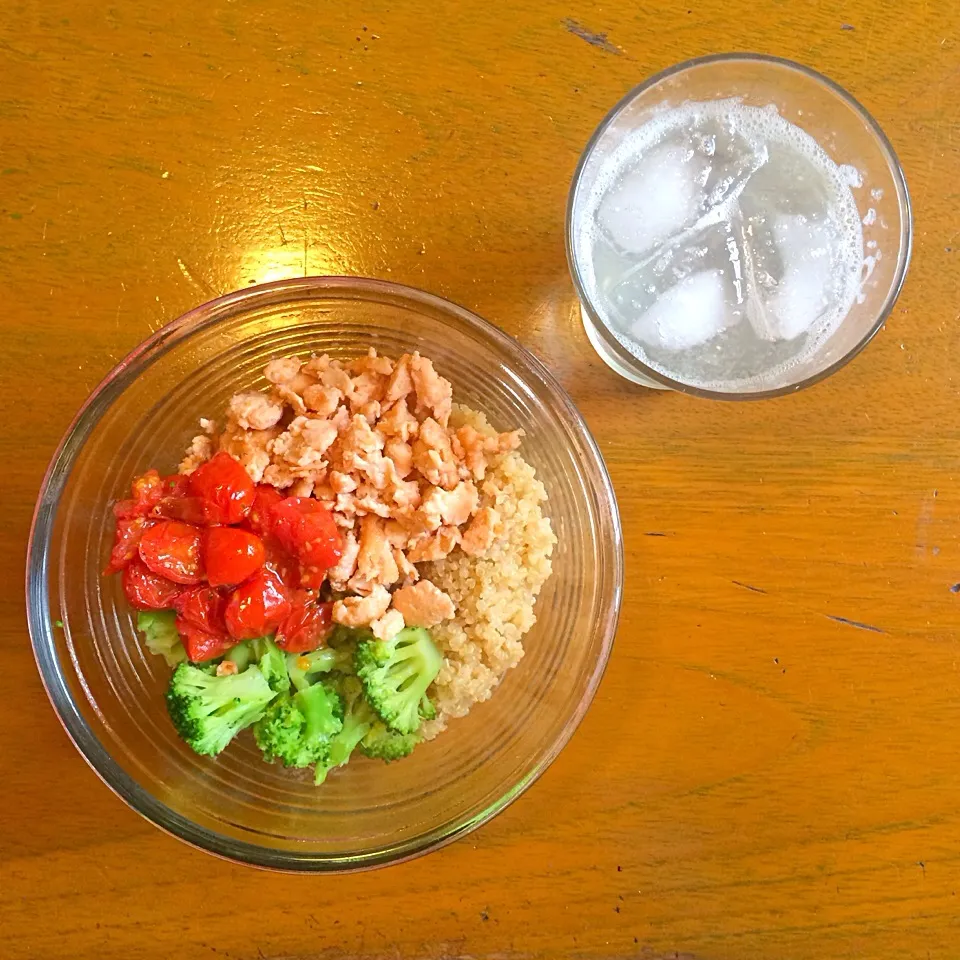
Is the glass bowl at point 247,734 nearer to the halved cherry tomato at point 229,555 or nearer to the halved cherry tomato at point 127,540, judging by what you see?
the halved cherry tomato at point 127,540

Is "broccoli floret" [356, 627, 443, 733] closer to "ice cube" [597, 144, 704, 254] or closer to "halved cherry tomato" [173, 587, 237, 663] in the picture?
"halved cherry tomato" [173, 587, 237, 663]

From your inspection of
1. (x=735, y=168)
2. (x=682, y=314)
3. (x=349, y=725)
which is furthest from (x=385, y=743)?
(x=735, y=168)

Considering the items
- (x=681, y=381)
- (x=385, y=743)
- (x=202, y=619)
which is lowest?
(x=385, y=743)

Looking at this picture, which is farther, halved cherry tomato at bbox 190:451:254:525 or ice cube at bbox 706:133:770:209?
ice cube at bbox 706:133:770:209

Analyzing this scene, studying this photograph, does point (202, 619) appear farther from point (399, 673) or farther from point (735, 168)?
point (735, 168)

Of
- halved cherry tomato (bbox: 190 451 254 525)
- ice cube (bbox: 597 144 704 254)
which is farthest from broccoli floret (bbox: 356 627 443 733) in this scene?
ice cube (bbox: 597 144 704 254)

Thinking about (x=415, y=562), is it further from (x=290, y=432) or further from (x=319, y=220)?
(x=319, y=220)
